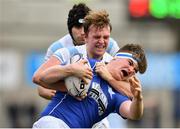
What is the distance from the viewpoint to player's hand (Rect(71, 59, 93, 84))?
803 cm

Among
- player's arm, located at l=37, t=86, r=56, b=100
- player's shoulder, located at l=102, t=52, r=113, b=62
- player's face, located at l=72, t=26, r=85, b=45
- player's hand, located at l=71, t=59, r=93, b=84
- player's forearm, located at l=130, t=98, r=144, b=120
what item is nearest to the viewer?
player's forearm, located at l=130, t=98, r=144, b=120

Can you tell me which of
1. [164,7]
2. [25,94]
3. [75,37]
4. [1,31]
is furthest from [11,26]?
[75,37]

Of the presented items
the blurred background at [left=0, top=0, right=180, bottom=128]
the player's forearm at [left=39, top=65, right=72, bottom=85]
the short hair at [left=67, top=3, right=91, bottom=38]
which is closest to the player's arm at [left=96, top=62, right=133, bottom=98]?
the player's forearm at [left=39, top=65, right=72, bottom=85]

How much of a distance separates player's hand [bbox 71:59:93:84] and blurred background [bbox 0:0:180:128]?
57.3 ft

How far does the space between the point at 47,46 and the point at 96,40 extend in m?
20.0

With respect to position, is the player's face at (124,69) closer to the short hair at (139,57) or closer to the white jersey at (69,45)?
the short hair at (139,57)

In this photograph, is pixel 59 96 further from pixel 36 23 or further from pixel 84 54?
pixel 36 23

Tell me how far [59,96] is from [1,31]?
21803 mm

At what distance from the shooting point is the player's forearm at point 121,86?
8258mm

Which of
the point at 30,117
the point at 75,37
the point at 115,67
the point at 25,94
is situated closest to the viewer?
the point at 115,67

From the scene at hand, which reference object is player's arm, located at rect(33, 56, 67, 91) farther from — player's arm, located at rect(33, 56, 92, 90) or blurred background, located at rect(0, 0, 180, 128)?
blurred background, located at rect(0, 0, 180, 128)

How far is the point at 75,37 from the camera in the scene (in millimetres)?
9742

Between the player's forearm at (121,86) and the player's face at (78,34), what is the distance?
134cm

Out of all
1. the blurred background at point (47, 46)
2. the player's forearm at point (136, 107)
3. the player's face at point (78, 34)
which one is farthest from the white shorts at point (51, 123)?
the blurred background at point (47, 46)
